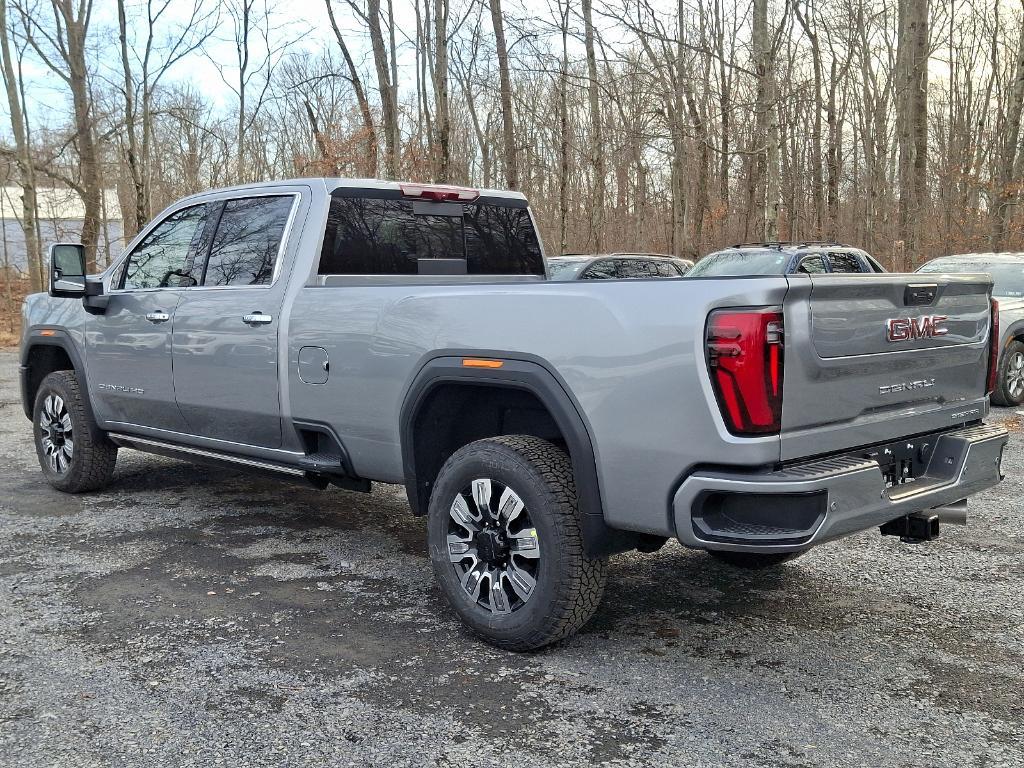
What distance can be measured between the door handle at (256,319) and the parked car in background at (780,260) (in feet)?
28.6

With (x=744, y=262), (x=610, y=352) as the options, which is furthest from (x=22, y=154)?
(x=610, y=352)

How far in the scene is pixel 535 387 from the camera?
361 centimetres

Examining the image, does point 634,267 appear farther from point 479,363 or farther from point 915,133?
point 479,363

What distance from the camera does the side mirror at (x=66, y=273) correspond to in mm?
5980

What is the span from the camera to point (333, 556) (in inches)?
202

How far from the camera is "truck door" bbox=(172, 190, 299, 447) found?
4.84 metres

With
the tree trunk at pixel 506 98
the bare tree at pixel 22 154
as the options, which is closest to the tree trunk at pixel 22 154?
the bare tree at pixel 22 154

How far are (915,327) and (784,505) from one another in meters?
1.02

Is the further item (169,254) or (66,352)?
(66,352)

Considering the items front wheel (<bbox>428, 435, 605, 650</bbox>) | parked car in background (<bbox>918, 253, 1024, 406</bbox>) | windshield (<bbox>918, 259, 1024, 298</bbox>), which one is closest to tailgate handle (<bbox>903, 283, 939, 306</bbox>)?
front wheel (<bbox>428, 435, 605, 650</bbox>)

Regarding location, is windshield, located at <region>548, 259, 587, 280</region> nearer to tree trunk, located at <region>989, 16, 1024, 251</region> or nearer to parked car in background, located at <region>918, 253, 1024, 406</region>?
parked car in background, located at <region>918, 253, 1024, 406</region>

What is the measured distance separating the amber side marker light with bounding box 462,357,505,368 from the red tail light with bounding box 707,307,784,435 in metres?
0.95

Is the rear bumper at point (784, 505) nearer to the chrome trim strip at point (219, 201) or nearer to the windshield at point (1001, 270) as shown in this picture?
the chrome trim strip at point (219, 201)

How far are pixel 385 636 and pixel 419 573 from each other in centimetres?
89
